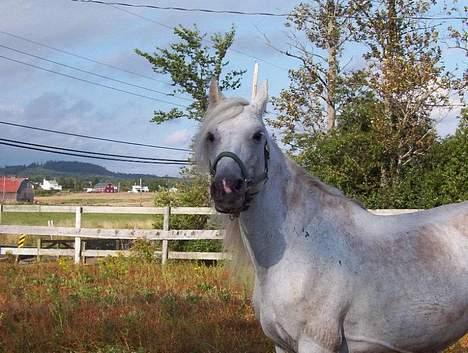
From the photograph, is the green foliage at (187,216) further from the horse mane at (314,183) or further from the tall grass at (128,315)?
the horse mane at (314,183)

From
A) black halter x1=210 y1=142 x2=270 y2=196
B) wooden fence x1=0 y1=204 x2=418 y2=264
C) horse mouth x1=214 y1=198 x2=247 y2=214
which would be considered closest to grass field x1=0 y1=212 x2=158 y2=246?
wooden fence x1=0 y1=204 x2=418 y2=264

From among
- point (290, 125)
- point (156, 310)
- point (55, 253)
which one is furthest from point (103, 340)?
point (290, 125)

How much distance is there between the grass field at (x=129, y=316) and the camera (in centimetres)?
573

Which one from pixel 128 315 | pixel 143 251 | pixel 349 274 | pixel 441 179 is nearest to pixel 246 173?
pixel 349 274

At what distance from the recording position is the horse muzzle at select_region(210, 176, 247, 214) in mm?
2963

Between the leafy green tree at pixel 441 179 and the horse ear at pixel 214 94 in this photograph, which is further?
the leafy green tree at pixel 441 179

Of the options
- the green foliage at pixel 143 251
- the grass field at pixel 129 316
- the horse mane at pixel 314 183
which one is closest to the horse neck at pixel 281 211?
the horse mane at pixel 314 183

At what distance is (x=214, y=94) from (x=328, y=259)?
45.0 inches

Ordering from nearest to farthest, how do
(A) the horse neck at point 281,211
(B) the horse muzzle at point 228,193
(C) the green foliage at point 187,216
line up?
(B) the horse muzzle at point 228,193
(A) the horse neck at point 281,211
(C) the green foliage at point 187,216

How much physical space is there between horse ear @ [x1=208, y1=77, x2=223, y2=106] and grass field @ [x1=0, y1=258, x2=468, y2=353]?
1.22 m

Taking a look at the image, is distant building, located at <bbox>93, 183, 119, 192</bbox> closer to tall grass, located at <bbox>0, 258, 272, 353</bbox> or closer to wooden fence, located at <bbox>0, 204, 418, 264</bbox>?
wooden fence, located at <bbox>0, 204, 418, 264</bbox>

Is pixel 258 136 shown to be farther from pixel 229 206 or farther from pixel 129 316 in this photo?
pixel 129 316

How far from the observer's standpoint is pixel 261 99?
137 inches

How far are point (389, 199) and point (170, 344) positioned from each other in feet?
28.2
